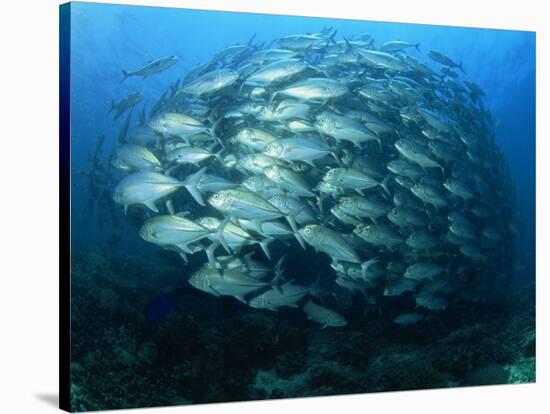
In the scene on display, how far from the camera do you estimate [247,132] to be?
8.36m

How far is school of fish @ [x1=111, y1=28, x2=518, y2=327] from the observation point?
814 centimetres

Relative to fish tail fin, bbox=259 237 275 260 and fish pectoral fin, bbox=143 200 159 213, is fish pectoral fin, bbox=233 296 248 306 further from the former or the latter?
fish pectoral fin, bbox=143 200 159 213

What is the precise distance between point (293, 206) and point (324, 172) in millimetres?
371

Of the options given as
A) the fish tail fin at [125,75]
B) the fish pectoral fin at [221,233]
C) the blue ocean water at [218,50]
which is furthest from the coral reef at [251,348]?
the fish tail fin at [125,75]

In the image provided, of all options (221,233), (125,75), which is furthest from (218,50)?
(221,233)

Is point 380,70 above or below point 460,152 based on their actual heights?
above

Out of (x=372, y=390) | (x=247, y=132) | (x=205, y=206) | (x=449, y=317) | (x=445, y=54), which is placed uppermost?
(x=445, y=54)

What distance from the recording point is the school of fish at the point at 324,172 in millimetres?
8141

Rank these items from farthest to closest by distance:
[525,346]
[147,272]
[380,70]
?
[525,346] < [380,70] < [147,272]

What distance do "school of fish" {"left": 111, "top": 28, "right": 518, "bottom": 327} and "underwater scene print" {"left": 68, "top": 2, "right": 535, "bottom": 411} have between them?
0.6 inches

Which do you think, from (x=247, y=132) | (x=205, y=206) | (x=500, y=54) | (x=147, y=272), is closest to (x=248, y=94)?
(x=247, y=132)

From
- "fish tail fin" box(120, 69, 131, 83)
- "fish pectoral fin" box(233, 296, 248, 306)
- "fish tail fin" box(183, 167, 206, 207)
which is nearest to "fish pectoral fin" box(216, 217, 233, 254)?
"fish tail fin" box(183, 167, 206, 207)

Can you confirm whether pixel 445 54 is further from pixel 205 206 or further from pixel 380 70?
pixel 205 206

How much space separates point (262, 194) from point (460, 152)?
182cm
